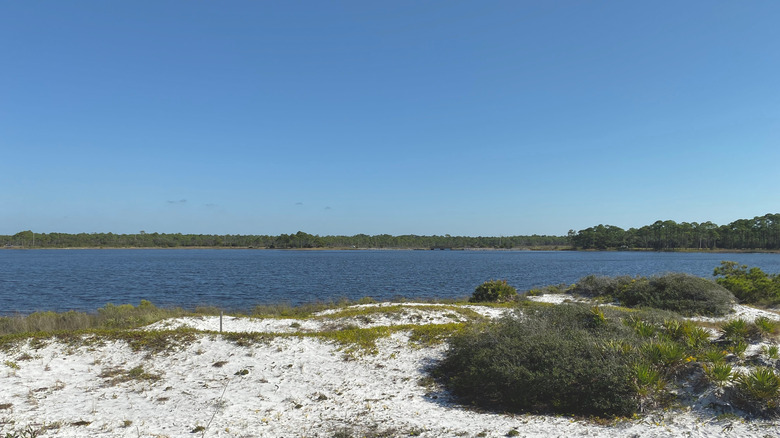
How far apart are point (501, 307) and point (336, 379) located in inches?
554

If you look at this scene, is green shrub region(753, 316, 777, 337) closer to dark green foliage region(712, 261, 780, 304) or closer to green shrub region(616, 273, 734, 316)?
green shrub region(616, 273, 734, 316)

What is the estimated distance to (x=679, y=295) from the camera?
22.5 meters

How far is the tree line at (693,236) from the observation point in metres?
156

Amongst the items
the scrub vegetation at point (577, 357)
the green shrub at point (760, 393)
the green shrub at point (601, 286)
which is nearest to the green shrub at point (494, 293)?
the green shrub at point (601, 286)

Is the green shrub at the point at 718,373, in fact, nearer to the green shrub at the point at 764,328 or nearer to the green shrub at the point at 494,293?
the green shrub at the point at 764,328

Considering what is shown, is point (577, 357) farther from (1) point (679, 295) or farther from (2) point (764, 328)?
(1) point (679, 295)

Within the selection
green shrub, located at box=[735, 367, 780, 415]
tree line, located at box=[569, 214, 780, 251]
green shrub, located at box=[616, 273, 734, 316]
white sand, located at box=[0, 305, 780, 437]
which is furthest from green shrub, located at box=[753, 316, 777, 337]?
tree line, located at box=[569, 214, 780, 251]

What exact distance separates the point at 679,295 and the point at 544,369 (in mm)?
17968

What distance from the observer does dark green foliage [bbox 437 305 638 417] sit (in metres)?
8.23

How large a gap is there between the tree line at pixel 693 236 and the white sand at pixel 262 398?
625 ft

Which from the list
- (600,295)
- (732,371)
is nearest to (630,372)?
(732,371)

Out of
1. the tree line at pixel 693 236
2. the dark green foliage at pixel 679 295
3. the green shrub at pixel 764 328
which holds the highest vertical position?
the tree line at pixel 693 236

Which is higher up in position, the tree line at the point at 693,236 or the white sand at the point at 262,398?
the tree line at the point at 693,236

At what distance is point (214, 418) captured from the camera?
8.40 metres
